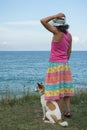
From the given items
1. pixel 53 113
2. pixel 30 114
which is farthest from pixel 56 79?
pixel 30 114

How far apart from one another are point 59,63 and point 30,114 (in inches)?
63.0

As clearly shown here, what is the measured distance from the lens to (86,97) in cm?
1202

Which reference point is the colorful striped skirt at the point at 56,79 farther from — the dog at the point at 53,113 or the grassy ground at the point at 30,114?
the grassy ground at the point at 30,114

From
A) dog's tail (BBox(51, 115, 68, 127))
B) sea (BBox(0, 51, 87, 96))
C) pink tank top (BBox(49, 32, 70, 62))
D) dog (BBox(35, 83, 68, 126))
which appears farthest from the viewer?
sea (BBox(0, 51, 87, 96))

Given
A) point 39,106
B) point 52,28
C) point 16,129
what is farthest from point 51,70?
point 39,106

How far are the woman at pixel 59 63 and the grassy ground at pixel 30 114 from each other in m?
0.62

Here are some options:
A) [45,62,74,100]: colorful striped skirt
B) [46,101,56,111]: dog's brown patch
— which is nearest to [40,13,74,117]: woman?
[45,62,74,100]: colorful striped skirt

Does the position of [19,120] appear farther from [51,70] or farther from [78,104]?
[78,104]

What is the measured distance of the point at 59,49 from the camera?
895 cm

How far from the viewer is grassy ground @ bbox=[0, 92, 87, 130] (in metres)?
8.70

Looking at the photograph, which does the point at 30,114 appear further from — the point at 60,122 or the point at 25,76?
the point at 25,76

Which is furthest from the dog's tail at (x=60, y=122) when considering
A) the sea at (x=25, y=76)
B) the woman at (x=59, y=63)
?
the sea at (x=25, y=76)

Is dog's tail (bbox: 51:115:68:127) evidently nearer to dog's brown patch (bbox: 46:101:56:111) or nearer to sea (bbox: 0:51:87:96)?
dog's brown patch (bbox: 46:101:56:111)

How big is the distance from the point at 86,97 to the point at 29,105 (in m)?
1.74
